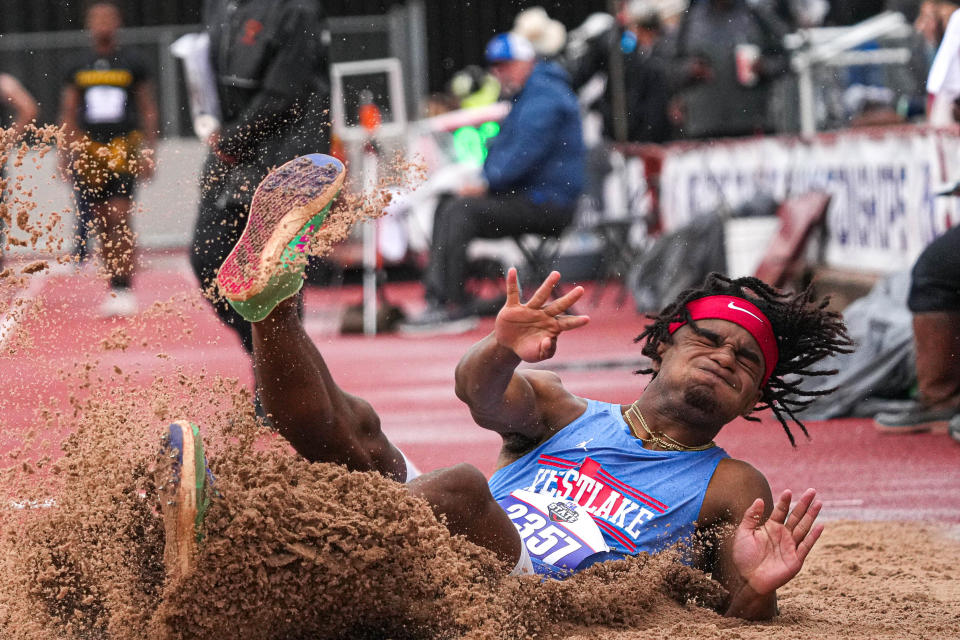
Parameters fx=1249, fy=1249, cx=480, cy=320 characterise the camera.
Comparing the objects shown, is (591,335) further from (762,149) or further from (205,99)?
(205,99)

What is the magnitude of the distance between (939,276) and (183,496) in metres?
3.66

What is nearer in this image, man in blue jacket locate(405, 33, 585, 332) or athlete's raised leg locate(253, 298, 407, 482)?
athlete's raised leg locate(253, 298, 407, 482)

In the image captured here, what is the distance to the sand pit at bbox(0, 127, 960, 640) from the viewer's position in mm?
2498

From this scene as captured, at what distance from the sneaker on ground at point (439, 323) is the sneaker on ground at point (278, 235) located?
6.60 meters

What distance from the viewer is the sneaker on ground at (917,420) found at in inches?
215

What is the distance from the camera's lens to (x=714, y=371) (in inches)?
123

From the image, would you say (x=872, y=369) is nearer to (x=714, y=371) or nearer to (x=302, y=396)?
(x=714, y=371)

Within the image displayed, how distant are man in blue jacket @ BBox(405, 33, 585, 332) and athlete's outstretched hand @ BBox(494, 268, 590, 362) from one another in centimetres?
596

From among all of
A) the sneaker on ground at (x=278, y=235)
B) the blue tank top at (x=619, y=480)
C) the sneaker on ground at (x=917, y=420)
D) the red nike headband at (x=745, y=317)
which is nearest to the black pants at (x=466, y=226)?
the sneaker on ground at (x=917, y=420)

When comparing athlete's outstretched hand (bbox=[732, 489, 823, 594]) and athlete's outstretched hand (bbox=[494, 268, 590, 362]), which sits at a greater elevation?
athlete's outstretched hand (bbox=[494, 268, 590, 362])

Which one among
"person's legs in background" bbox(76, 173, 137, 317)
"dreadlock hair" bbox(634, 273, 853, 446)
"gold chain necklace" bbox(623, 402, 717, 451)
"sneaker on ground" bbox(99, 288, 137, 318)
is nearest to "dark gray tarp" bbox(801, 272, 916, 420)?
"dreadlock hair" bbox(634, 273, 853, 446)

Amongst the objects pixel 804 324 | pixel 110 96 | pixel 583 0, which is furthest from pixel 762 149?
pixel 583 0

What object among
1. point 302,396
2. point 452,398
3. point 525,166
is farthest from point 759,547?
point 525,166

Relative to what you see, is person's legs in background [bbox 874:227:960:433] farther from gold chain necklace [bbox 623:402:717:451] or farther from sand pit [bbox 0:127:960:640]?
gold chain necklace [bbox 623:402:717:451]
